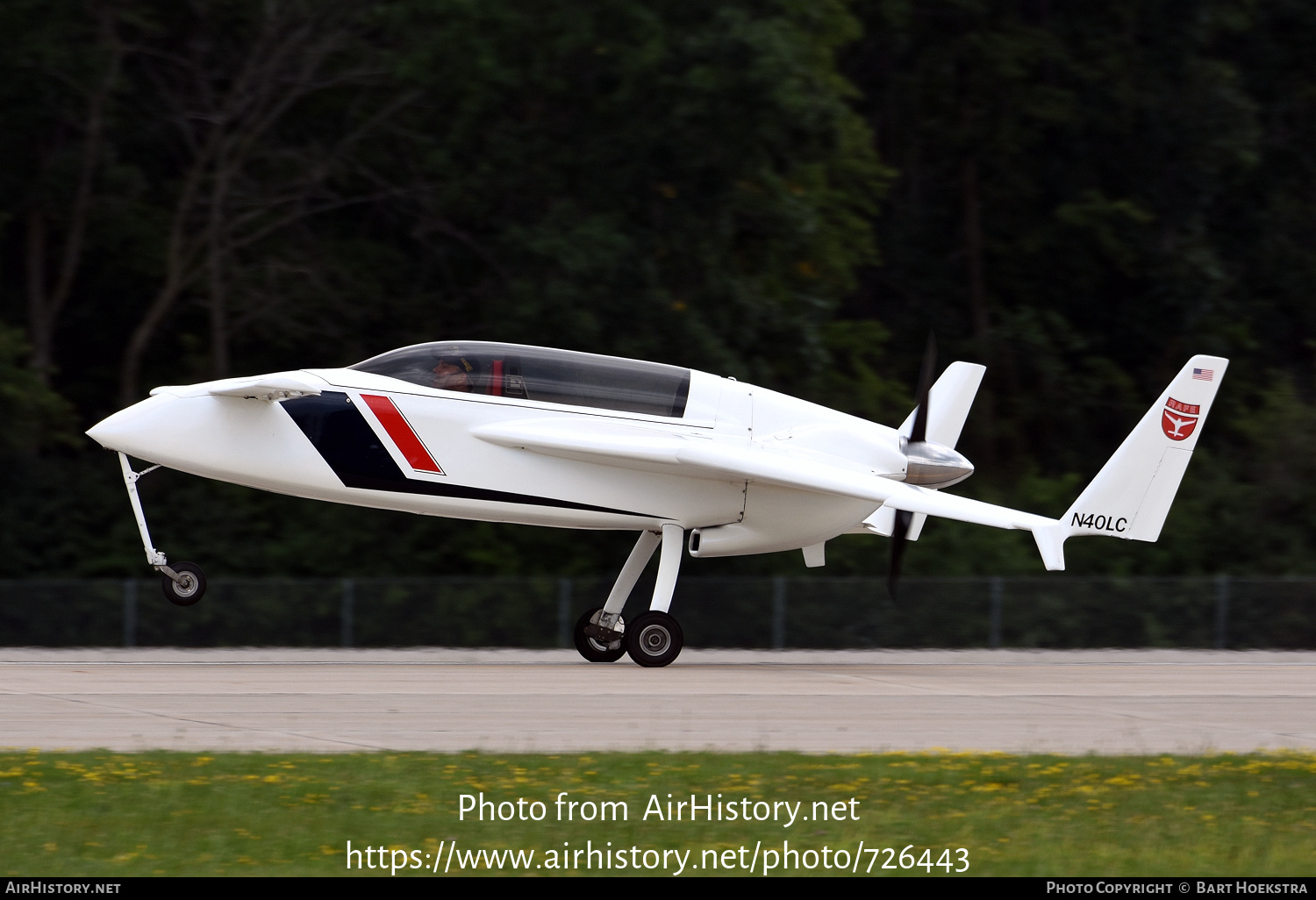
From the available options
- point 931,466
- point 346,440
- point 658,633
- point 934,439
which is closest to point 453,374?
point 346,440

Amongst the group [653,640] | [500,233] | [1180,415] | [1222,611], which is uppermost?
[500,233]

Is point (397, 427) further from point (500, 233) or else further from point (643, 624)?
point (500, 233)

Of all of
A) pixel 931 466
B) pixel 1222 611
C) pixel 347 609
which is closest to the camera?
pixel 931 466

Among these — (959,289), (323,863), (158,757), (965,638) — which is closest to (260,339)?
(965,638)

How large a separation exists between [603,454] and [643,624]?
1996 millimetres

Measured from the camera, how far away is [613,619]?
64.1ft

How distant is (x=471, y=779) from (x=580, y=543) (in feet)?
62.3

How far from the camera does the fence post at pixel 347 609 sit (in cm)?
2548

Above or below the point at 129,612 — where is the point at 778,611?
above

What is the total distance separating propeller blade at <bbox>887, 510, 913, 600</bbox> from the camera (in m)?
18.2

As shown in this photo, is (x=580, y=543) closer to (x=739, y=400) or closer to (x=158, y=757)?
(x=739, y=400)

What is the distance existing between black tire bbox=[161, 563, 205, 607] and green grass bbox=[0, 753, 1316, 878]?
6.49 m

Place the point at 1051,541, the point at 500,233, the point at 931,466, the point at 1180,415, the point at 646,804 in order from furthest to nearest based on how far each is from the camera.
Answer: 1. the point at 500,233
2. the point at 1180,415
3. the point at 931,466
4. the point at 1051,541
5. the point at 646,804

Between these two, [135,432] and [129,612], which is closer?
[135,432]
